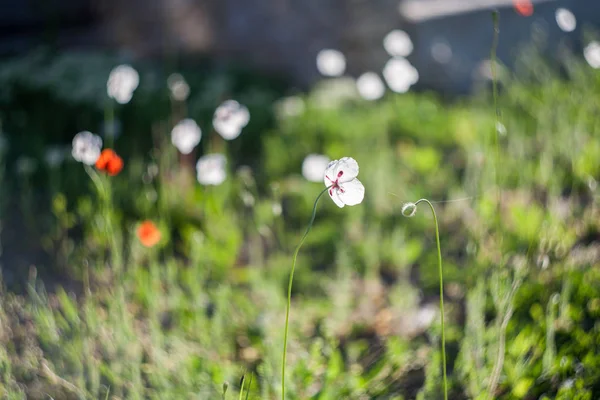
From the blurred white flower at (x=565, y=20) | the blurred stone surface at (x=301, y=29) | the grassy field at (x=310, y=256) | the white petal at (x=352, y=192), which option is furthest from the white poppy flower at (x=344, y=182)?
the blurred stone surface at (x=301, y=29)

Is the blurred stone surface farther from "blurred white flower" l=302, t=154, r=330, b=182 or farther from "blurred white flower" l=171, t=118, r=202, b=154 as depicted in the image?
"blurred white flower" l=171, t=118, r=202, b=154

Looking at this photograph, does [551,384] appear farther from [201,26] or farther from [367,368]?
[201,26]

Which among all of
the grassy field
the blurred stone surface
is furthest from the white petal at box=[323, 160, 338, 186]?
the blurred stone surface

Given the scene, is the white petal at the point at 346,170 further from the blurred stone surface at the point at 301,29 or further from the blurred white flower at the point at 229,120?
the blurred stone surface at the point at 301,29

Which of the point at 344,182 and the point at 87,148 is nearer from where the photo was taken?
the point at 344,182

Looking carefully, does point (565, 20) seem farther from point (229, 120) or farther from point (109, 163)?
point (109, 163)

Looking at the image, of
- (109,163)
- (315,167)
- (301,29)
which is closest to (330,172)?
(109,163)

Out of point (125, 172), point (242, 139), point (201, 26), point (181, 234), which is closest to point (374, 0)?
point (201, 26)
